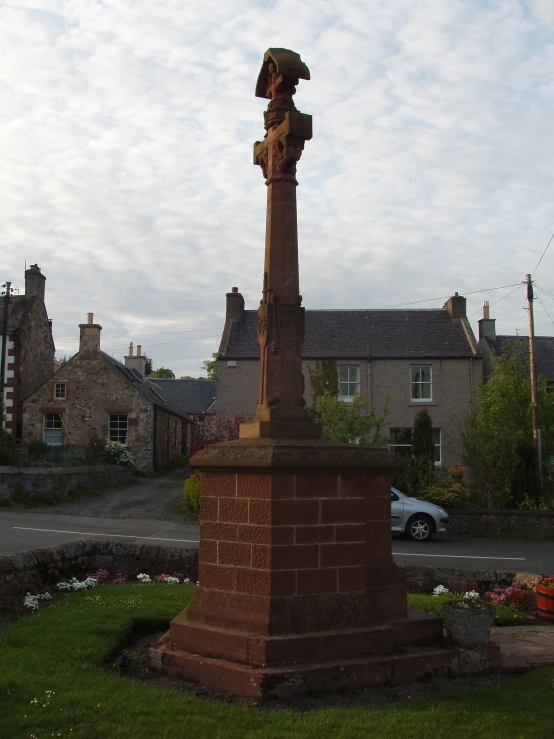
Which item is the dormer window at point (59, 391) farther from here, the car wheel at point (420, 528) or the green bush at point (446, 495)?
the car wheel at point (420, 528)

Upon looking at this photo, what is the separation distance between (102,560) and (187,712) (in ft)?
19.3

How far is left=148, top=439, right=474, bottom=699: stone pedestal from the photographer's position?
544cm

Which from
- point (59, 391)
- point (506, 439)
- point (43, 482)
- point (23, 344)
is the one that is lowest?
point (43, 482)

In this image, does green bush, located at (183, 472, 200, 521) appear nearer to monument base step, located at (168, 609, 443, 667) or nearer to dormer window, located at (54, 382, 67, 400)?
monument base step, located at (168, 609, 443, 667)

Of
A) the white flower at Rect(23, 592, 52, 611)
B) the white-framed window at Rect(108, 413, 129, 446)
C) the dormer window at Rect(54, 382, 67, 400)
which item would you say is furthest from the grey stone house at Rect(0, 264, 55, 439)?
the white flower at Rect(23, 592, 52, 611)

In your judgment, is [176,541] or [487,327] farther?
[487,327]

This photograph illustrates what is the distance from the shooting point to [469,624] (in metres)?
5.98

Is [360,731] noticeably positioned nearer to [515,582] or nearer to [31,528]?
[515,582]

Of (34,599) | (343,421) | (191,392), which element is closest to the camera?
(34,599)

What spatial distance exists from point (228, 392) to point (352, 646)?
23.9 metres

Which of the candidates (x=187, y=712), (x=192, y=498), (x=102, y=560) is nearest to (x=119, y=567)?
(x=102, y=560)

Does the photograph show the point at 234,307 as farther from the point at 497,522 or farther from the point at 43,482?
the point at 497,522

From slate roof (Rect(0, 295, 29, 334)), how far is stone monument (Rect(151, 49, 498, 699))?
27.9m

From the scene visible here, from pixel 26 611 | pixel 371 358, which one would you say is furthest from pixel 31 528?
pixel 371 358
